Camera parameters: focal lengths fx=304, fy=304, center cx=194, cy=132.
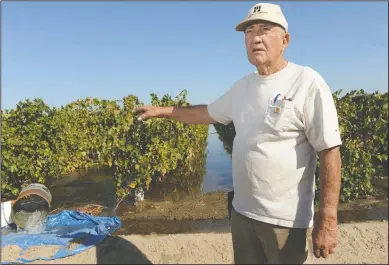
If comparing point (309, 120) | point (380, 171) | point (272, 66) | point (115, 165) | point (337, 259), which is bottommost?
point (337, 259)

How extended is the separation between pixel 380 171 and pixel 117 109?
726 cm

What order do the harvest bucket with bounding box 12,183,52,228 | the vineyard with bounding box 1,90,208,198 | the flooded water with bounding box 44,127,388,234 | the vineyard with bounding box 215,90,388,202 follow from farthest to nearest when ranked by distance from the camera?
the vineyard with bounding box 215,90,388,202, the vineyard with bounding box 1,90,208,198, the flooded water with bounding box 44,127,388,234, the harvest bucket with bounding box 12,183,52,228

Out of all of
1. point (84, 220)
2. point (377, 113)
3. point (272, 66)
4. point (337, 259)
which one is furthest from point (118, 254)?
point (377, 113)

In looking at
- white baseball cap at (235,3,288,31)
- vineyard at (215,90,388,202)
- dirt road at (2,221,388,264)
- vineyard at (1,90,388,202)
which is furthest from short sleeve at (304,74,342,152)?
vineyard at (215,90,388,202)

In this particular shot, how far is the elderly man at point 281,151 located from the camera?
2051 millimetres

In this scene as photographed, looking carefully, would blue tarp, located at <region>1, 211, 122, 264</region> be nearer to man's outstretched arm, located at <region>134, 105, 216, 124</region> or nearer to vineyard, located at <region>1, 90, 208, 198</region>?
vineyard, located at <region>1, 90, 208, 198</region>

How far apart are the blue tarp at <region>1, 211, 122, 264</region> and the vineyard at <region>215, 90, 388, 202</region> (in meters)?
5.48

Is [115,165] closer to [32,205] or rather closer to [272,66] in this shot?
[32,205]

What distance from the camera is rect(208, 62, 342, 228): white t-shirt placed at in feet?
6.71

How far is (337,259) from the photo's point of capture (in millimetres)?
4609

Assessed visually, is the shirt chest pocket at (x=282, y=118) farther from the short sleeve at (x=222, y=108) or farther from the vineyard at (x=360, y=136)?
the vineyard at (x=360, y=136)

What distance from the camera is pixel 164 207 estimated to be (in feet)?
25.1

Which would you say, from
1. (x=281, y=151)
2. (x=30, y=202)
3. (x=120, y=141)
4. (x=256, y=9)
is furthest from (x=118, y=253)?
(x=256, y=9)

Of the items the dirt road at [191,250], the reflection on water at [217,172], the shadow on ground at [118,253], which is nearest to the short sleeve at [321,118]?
the dirt road at [191,250]
